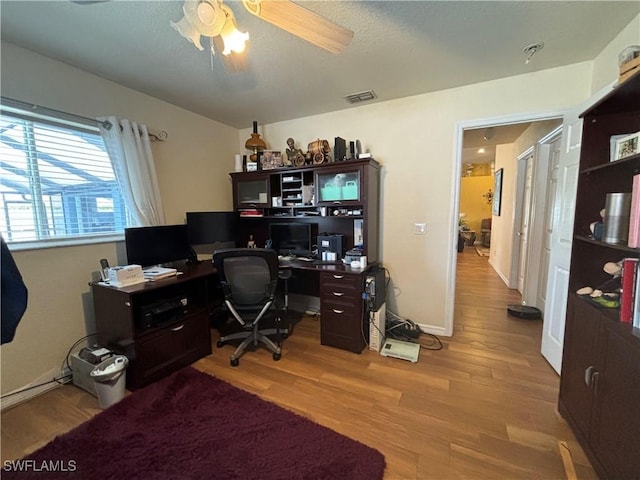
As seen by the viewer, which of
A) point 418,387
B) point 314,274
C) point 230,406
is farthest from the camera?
point 314,274

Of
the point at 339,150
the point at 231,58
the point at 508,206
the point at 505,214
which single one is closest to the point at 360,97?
the point at 339,150

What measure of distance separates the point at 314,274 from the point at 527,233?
119 inches

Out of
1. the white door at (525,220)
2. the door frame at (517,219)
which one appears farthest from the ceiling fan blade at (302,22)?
the door frame at (517,219)

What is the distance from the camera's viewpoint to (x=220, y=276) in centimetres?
225

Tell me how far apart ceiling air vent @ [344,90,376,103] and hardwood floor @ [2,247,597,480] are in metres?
2.46

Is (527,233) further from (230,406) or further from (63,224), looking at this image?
(63,224)

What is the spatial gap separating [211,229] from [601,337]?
3.18m

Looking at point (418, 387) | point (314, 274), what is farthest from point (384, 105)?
point (418, 387)

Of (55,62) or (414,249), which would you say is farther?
(414,249)

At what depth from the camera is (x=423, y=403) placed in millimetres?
1810

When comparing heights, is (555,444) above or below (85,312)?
below

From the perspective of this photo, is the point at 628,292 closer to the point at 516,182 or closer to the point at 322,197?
the point at 322,197

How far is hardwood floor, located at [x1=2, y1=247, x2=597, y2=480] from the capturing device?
1.41 m

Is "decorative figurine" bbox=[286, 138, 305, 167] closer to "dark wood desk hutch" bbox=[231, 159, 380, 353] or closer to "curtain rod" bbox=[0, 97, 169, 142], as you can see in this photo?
"dark wood desk hutch" bbox=[231, 159, 380, 353]
